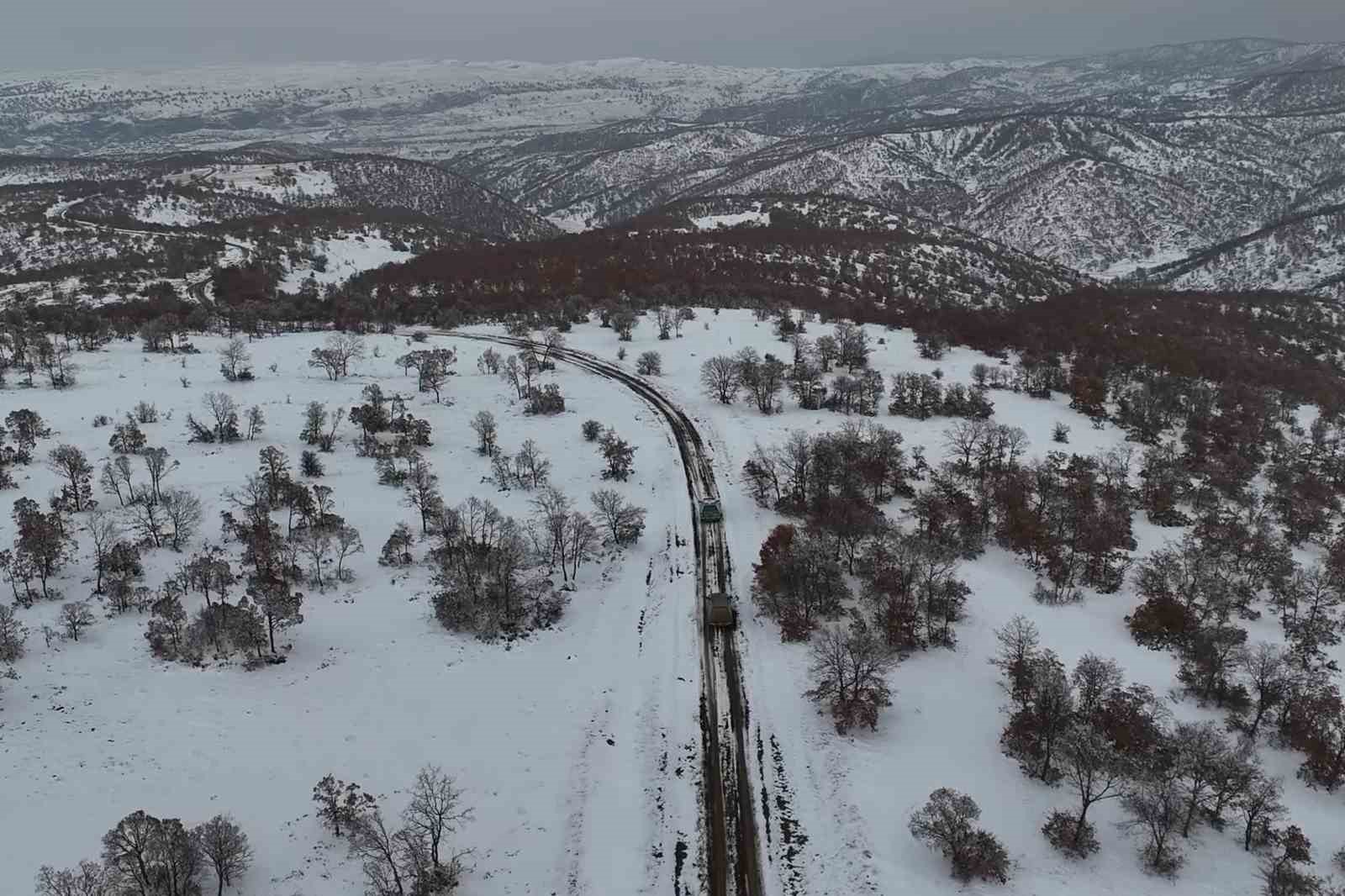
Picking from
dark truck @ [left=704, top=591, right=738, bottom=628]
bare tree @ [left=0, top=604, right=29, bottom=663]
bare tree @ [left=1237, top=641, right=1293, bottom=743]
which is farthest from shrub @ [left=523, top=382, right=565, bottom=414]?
bare tree @ [left=1237, top=641, right=1293, bottom=743]

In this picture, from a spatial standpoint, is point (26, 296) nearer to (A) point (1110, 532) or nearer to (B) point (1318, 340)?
(A) point (1110, 532)

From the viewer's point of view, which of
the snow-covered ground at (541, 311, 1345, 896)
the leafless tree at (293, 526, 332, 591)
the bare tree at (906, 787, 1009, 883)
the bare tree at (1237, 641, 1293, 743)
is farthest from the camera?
the leafless tree at (293, 526, 332, 591)

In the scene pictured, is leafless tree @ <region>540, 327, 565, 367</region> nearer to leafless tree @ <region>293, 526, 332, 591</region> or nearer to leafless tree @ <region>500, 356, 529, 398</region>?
leafless tree @ <region>500, 356, 529, 398</region>

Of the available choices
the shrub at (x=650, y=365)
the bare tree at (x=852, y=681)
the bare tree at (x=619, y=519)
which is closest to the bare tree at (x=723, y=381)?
the shrub at (x=650, y=365)

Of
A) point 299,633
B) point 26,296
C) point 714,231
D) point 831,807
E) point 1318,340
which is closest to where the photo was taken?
point 831,807

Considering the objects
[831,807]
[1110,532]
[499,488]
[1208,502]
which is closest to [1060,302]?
[1208,502]
